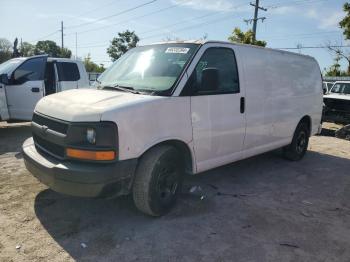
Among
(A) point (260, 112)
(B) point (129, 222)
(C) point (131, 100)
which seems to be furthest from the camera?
(A) point (260, 112)

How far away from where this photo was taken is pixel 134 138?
136 inches

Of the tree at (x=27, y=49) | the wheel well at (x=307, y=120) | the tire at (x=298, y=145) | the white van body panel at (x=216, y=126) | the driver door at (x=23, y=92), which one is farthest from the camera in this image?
the tree at (x=27, y=49)

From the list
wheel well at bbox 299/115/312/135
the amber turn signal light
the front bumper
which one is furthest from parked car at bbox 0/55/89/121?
wheel well at bbox 299/115/312/135

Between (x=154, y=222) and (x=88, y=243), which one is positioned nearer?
(x=88, y=243)

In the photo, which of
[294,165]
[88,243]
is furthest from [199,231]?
[294,165]

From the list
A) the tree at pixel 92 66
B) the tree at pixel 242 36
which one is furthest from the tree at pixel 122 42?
the tree at pixel 242 36

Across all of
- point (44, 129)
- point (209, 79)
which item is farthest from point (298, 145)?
point (44, 129)

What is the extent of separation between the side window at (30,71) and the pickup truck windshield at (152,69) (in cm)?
472

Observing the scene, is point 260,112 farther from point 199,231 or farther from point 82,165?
point 82,165

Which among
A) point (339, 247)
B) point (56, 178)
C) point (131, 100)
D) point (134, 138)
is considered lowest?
point (339, 247)

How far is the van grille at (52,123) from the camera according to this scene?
3.47 meters

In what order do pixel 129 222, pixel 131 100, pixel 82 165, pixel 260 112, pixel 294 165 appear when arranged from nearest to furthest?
pixel 82 165 < pixel 131 100 < pixel 129 222 < pixel 260 112 < pixel 294 165

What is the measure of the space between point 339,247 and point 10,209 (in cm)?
375

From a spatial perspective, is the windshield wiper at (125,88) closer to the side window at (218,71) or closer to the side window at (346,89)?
the side window at (218,71)
